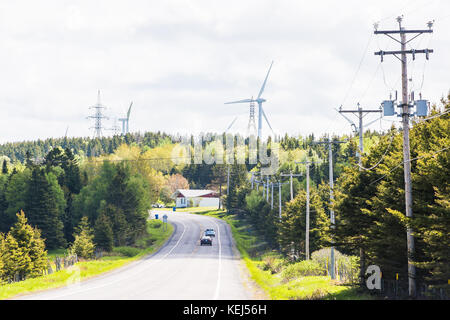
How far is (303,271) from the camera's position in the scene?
40031 mm

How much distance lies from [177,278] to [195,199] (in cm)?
13281

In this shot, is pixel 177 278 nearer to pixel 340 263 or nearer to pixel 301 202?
pixel 340 263

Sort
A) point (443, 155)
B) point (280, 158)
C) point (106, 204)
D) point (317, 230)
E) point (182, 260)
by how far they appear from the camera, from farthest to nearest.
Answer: point (280, 158) < point (106, 204) < point (182, 260) < point (317, 230) < point (443, 155)

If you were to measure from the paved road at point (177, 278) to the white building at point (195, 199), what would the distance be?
259ft

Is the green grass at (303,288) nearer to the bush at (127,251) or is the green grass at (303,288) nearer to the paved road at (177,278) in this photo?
the paved road at (177,278)

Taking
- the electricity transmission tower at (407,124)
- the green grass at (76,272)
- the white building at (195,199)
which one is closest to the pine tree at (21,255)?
the green grass at (76,272)

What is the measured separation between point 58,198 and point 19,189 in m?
8.98

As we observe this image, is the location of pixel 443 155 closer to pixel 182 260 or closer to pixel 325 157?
pixel 182 260

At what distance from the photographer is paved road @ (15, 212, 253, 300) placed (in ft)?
87.6

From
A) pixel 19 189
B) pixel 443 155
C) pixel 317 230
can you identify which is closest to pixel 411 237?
pixel 443 155

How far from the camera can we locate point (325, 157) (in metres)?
136

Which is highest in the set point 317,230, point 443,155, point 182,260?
point 443,155

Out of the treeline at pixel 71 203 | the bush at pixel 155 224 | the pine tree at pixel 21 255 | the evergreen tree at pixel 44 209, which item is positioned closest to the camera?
the pine tree at pixel 21 255

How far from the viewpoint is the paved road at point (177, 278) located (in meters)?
26.7
